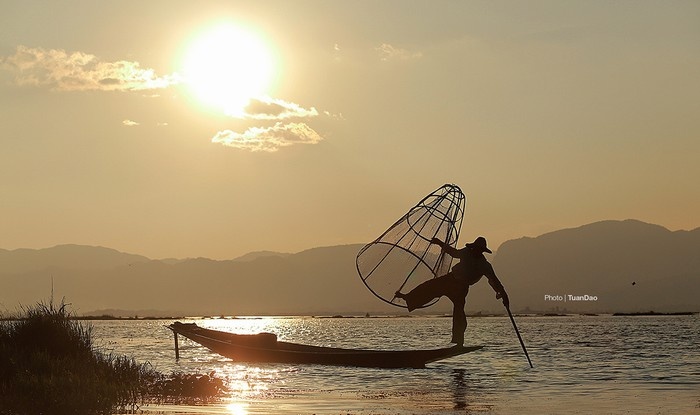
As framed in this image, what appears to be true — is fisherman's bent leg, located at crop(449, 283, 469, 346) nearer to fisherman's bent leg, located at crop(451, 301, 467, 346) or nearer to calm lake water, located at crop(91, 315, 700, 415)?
fisherman's bent leg, located at crop(451, 301, 467, 346)

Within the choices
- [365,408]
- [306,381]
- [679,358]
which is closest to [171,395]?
[365,408]

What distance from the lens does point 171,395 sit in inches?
1171

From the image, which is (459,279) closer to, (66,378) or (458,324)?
(458,324)

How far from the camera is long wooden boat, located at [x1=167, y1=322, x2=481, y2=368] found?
44.7 m

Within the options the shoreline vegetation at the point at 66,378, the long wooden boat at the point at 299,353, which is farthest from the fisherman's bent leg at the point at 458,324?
the shoreline vegetation at the point at 66,378

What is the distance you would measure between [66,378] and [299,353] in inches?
938

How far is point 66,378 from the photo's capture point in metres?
24.4

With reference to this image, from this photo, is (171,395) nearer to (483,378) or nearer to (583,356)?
(483,378)

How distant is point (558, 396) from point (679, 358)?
2551 cm

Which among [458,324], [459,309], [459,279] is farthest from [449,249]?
[458,324]

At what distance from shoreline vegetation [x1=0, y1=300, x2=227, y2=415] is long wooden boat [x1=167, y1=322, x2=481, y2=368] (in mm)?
13760

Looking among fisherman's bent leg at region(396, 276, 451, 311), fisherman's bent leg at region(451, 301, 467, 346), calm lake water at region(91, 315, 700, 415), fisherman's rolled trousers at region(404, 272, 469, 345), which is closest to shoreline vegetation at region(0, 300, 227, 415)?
calm lake water at region(91, 315, 700, 415)

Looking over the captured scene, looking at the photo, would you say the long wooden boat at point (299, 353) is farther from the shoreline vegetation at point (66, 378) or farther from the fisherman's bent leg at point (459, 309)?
the shoreline vegetation at point (66, 378)

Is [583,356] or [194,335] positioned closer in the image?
[194,335]
